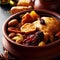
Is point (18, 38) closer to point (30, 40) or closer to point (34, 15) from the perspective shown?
point (30, 40)

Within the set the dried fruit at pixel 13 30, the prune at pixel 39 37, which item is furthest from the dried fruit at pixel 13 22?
the prune at pixel 39 37

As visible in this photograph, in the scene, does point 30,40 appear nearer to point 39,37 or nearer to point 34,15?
point 39,37

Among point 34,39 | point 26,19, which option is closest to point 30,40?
point 34,39

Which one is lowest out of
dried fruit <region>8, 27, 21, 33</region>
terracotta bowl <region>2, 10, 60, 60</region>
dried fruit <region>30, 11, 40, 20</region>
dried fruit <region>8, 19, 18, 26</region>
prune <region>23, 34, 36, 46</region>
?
terracotta bowl <region>2, 10, 60, 60</region>

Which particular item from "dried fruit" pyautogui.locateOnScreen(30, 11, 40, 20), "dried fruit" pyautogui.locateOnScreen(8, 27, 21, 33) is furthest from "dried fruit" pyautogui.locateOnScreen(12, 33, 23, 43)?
"dried fruit" pyautogui.locateOnScreen(30, 11, 40, 20)

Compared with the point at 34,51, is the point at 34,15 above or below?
above

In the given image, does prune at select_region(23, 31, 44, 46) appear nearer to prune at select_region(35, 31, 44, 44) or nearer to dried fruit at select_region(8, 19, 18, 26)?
prune at select_region(35, 31, 44, 44)

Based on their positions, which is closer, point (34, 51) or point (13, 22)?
point (34, 51)

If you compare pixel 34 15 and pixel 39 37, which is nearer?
pixel 39 37

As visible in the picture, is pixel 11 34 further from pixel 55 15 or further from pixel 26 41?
pixel 55 15
